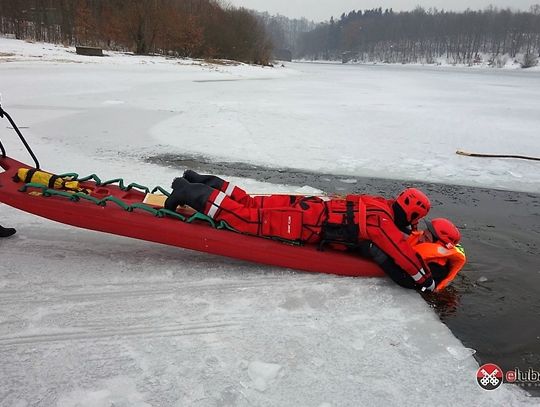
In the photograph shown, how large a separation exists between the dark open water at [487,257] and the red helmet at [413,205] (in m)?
0.59

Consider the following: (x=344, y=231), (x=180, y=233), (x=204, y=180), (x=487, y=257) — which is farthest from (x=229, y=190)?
(x=487, y=257)

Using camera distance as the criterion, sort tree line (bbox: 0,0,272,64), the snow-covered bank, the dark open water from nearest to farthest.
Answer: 1. the dark open water
2. the snow-covered bank
3. tree line (bbox: 0,0,272,64)

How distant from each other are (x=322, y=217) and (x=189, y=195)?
97 cm

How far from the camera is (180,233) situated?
3096mm

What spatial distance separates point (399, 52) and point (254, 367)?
12788 centimetres

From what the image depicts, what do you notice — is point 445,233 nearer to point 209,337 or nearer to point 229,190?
point 229,190

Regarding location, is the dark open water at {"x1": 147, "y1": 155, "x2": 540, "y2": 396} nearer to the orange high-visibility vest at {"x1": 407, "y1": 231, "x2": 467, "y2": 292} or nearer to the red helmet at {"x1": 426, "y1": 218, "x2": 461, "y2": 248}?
the orange high-visibility vest at {"x1": 407, "y1": 231, "x2": 467, "y2": 292}

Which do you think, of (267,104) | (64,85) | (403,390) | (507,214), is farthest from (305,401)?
(64,85)

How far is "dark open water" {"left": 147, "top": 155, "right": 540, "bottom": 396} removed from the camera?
2750 mm

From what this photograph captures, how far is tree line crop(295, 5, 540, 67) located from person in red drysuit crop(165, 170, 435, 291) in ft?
287

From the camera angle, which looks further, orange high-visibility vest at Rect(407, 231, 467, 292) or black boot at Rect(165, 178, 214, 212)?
black boot at Rect(165, 178, 214, 212)

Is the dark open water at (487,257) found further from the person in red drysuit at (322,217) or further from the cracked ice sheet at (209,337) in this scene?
the person in red drysuit at (322,217)

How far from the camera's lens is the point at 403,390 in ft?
7.27

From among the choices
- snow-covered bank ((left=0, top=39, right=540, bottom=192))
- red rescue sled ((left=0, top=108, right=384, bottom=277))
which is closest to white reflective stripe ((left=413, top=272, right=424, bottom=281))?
red rescue sled ((left=0, top=108, right=384, bottom=277))
